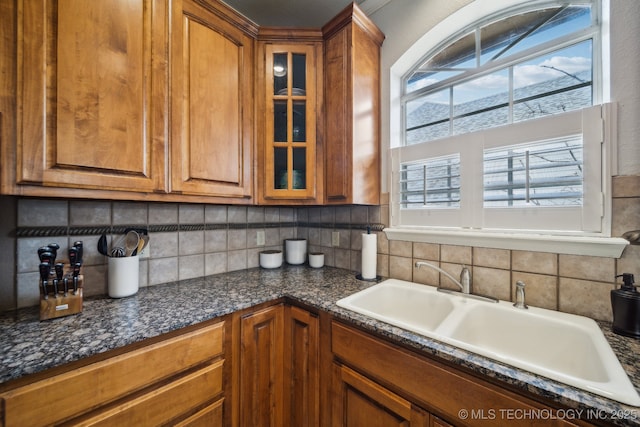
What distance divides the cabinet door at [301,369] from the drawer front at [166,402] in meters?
0.34

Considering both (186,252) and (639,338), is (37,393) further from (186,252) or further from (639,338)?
(639,338)

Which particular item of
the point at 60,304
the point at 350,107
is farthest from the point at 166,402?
the point at 350,107

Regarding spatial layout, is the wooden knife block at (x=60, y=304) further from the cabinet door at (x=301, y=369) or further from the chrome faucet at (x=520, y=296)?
the chrome faucet at (x=520, y=296)

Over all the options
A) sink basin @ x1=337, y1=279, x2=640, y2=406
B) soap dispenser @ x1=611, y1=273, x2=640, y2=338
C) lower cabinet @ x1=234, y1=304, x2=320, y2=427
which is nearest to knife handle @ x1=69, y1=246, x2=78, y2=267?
lower cabinet @ x1=234, y1=304, x2=320, y2=427

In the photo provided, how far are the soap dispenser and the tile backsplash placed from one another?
4.9 inches

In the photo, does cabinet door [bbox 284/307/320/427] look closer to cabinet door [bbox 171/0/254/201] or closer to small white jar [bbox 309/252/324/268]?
small white jar [bbox 309/252/324/268]

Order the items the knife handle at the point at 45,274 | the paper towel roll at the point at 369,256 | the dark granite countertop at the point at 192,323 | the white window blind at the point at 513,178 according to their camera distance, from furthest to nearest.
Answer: the paper towel roll at the point at 369,256
the white window blind at the point at 513,178
the knife handle at the point at 45,274
the dark granite countertop at the point at 192,323

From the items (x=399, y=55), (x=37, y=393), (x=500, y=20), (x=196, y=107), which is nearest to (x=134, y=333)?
(x=37, y=393)

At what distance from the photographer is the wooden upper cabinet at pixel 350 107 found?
140cm

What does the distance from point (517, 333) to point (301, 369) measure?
0.95m

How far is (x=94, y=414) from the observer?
75 cm

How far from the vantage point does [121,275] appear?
114 centimetres

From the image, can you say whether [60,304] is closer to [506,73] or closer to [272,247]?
[272,247]

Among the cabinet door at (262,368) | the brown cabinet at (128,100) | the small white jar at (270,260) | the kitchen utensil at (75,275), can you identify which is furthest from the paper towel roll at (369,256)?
the kitchen utensil at (75,275)
